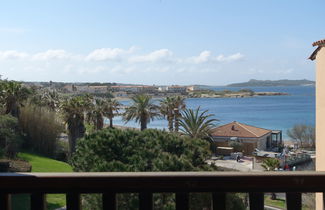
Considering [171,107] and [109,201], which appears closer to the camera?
[109,201]

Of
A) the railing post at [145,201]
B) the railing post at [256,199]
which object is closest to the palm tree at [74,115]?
the railing post at [145,201]

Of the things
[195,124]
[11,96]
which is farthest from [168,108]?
[11,96]

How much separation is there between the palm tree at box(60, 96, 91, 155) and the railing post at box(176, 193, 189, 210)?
138 ft

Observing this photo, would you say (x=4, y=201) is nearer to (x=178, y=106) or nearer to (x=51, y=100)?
(x=178, y=106)

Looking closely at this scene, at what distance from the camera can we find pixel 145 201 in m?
2.03

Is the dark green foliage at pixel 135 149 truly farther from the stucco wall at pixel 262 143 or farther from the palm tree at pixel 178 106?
the stucco wall at pixel 262 143

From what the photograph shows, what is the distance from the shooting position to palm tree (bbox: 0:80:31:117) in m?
42.0

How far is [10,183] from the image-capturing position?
76.7 inches

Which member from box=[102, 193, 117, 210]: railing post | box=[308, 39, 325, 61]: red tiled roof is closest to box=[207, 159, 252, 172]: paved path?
box=[308, 39, 325, 61]: red tiled roof

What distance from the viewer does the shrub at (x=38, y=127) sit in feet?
145

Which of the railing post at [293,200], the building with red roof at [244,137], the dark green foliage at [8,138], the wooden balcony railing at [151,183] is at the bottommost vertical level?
the building with red roof at [244,137]

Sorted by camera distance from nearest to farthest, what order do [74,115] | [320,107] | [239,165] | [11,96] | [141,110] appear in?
[320,107], [11,96], [239,165], [74,115], [141,110]

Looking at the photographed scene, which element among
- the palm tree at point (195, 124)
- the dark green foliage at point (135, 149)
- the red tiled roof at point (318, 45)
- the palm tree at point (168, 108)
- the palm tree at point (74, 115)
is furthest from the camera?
the palm tree at point (168, 108)

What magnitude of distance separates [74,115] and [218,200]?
42656 millimetres
